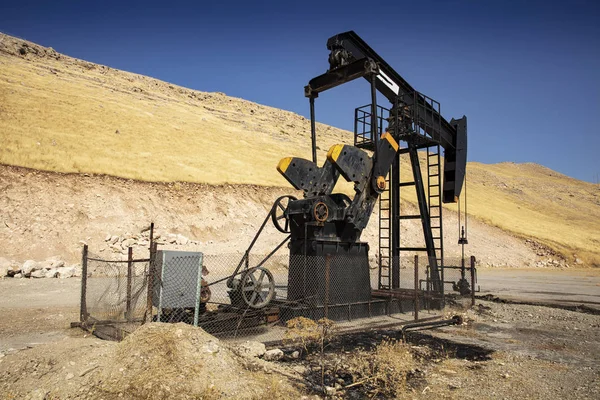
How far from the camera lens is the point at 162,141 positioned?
35625 mm

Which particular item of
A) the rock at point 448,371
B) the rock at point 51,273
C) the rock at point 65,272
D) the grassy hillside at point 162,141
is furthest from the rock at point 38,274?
the rock at point 448,371

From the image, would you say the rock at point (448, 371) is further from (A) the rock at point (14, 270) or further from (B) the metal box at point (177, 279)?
(A) the rock at point (14, 270)

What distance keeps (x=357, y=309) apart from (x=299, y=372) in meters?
4.01

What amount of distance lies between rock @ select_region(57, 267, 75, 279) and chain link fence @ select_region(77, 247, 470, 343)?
23.1 ft

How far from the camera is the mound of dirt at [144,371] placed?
448 cm

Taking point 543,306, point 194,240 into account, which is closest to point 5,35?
point 194,240

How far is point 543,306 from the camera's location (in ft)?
39.3

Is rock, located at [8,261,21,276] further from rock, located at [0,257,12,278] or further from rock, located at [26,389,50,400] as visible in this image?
rock, located at [26,389,50,400]

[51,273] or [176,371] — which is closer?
[176,371]

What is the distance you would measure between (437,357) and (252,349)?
9.08 feet

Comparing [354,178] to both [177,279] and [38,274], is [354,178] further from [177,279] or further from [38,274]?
[38,274]

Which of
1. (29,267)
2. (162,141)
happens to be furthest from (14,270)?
(162,141)

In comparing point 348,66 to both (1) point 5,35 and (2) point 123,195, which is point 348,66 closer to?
(2) point 123,195

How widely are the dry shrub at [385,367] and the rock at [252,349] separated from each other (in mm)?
1298
